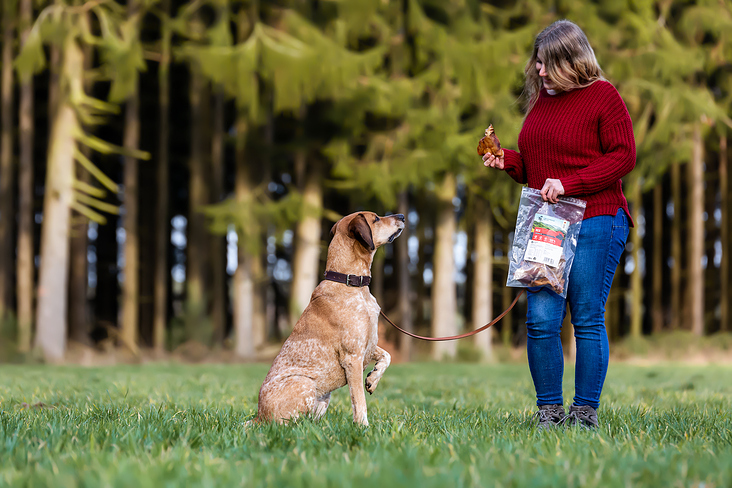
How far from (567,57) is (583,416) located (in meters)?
2.28

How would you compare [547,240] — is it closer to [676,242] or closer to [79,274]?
[79,274]

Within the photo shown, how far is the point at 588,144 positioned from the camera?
14.0 feet

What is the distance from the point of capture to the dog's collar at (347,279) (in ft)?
14.6

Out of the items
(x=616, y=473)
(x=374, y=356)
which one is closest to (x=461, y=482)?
(x=616, y=473)

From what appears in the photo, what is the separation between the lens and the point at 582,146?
425 cm

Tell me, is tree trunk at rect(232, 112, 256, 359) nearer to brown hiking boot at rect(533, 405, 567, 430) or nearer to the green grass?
the green grass

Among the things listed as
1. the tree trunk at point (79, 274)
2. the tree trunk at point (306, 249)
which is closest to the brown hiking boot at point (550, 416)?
the tree trunk at point (306, 249)

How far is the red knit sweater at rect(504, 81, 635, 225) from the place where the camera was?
4.11m

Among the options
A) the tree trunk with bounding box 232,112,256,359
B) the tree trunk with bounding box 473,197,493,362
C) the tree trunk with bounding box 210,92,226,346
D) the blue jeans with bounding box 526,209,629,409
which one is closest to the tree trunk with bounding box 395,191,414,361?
the tree trunk with bounding box 473,197,493,362

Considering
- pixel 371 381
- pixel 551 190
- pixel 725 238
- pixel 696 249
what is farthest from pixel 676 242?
pixel 371 381

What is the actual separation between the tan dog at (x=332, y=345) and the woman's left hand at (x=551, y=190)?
3.84 feet

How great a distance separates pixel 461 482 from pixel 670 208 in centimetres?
2849

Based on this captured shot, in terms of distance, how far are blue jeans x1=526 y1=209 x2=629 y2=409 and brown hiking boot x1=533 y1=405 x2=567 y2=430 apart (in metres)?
0.05

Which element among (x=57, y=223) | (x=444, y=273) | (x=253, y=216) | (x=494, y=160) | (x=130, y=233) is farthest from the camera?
(x=130, y=233)
